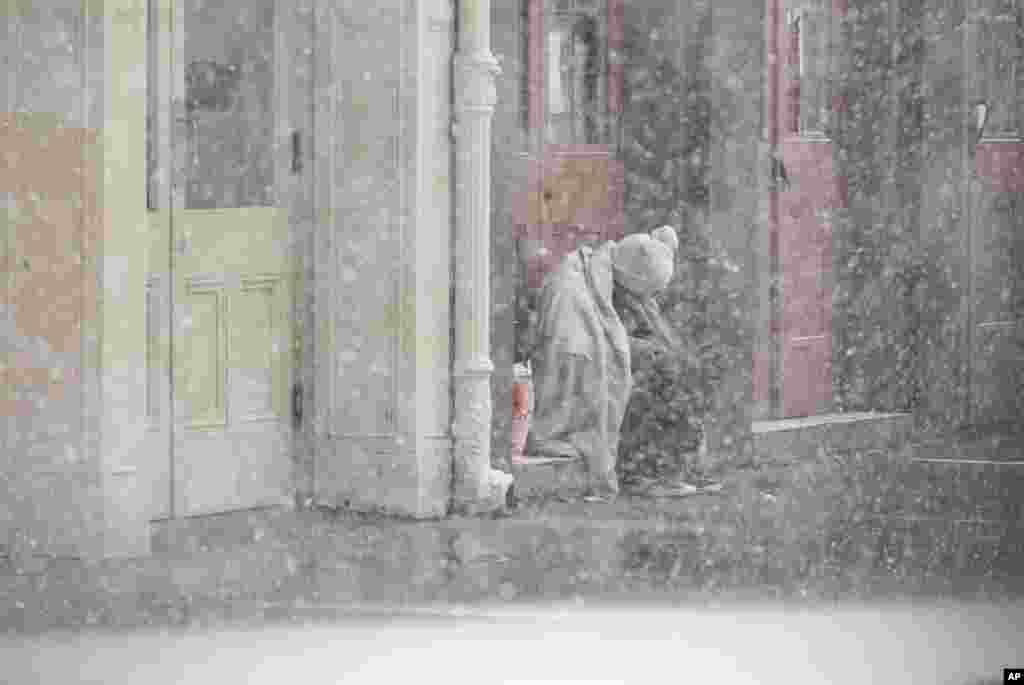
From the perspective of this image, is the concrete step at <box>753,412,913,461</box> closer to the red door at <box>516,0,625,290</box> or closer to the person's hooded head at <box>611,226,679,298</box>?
the red door at <box>516,0,625,290</box>

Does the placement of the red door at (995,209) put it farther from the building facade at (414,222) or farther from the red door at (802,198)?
the red door at (802,198)

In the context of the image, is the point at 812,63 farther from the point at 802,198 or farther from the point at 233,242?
the point at 233,242

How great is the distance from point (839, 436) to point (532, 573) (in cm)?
567

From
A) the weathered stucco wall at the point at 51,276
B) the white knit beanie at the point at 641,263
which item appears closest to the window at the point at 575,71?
the white knit beanie at the point at 641,263

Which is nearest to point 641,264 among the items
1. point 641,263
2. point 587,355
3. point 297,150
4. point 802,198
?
point 641,263

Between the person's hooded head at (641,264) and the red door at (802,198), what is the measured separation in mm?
2401

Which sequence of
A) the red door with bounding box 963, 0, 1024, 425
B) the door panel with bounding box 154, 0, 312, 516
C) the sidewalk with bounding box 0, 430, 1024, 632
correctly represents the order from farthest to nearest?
the red door with bounding box 963, 0, 1024, 425 < the door panel with bounding box 154, 0, 312, 516 < the sidewalk with bounding box 0, 430, 1024, 632

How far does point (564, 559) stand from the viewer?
12.7 m

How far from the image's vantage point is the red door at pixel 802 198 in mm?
17078

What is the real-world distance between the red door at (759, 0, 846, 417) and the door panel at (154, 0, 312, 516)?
13.4ft

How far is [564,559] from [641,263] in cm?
246

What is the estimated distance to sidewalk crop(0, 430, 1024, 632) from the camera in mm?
11414

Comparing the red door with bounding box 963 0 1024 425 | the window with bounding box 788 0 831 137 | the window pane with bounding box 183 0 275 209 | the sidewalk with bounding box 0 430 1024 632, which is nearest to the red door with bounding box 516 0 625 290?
the sidewalk with bounding box 0 430 1024 632

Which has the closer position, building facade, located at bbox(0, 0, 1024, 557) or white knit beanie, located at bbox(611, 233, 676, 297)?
building facade, located at bbox(0, 0, 1024, 557)
